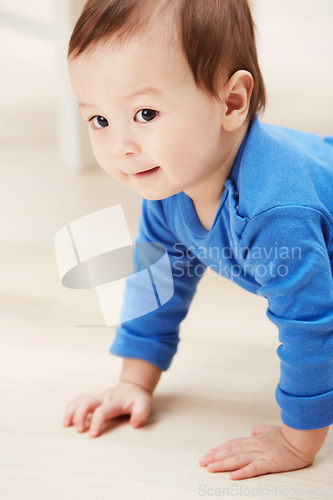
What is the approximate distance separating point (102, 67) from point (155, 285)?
0.29m

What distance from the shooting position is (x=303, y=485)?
2.06 feet

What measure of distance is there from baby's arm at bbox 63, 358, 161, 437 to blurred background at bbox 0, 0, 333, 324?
24cm

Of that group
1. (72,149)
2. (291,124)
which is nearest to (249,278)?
(72,149)

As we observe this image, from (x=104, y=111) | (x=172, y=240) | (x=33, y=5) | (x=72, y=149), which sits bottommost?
(x=33, y=5)

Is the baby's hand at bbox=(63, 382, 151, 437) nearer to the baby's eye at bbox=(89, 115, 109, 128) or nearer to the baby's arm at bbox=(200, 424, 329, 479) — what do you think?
the baby's arm at bbox=(200, 424, 329, 479)

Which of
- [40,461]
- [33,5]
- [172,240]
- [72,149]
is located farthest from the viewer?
[33,5]

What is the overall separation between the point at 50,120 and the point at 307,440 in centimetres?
130

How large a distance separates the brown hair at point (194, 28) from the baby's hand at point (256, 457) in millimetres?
314

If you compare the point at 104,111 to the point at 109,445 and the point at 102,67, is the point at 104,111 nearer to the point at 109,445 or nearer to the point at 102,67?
the point at 102,67

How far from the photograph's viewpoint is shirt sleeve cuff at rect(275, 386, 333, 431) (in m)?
0.62

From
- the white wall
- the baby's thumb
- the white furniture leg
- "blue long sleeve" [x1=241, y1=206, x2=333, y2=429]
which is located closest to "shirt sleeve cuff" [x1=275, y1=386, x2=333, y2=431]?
"blue long sleeve" [x1=241, y1=206, x2=333, y2=429]

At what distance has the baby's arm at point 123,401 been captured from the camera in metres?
0.73

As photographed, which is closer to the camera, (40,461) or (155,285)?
(40,461)

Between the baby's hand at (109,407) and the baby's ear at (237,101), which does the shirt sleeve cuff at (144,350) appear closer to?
the baby's hand at (109,407)
